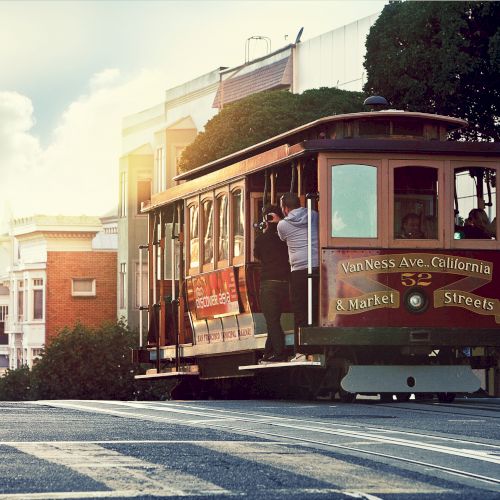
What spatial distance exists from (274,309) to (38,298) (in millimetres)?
51474

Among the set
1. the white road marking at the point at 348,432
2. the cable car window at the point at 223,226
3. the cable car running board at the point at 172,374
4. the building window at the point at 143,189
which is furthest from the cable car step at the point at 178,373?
the building window at the point at 143,189

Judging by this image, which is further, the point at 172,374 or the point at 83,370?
the point at 83,370

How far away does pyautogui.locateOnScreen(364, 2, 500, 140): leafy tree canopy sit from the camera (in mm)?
33844

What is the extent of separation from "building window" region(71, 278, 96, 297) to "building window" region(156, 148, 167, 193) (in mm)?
10530

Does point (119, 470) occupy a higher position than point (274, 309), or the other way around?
point (274, 309)

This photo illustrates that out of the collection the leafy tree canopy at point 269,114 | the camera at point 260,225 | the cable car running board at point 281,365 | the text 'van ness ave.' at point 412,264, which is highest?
the leafy tree canopy at point 269,114

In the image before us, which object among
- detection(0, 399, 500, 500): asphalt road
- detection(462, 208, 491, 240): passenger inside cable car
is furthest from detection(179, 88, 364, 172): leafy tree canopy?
detection(0, 399, 500, 500): asphalt road

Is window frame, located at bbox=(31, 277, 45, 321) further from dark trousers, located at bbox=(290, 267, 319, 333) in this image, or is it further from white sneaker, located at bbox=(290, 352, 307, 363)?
dark trousers, located at bbox=(290, 267, 319, 333)

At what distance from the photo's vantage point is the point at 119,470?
893cm

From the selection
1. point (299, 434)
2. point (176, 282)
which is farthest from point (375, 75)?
point (299, 434)

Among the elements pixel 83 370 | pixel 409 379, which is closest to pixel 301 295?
pixel 409 379

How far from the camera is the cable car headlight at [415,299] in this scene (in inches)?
733

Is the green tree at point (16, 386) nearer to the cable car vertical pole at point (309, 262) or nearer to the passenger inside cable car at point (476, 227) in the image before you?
the passenger inside cable car at point (476, 227)

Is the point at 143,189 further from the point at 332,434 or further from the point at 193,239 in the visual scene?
the point at 332,434
